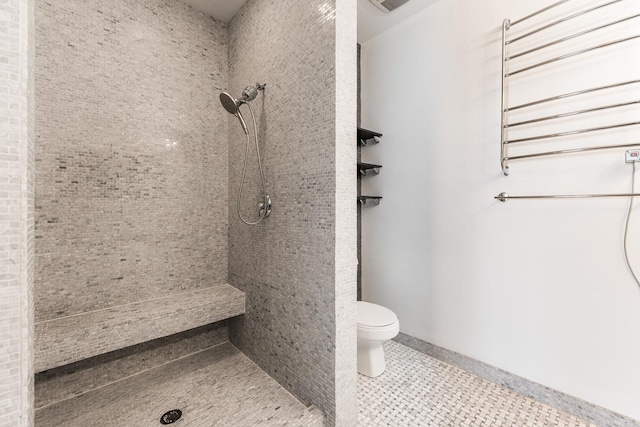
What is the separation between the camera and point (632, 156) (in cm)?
133

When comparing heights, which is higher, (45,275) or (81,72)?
(81,72)

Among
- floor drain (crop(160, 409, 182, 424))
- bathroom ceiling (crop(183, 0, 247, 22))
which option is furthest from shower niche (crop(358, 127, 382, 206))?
floor drain (crop(160, 409, 182, 424))

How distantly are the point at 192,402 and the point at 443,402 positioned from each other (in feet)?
4.49

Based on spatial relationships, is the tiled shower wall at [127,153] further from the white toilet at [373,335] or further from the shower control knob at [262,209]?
the white toilet at [373,335]

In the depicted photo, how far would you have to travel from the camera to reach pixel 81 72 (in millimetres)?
1490

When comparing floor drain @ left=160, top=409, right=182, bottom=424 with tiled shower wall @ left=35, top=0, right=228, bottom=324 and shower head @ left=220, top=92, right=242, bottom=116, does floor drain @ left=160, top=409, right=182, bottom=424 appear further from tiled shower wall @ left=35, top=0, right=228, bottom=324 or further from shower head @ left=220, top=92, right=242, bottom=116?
shower head @ left=220, top=92, right=242, bottom=116

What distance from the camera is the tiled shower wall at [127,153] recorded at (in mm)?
1422

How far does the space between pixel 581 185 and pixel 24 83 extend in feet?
7.34

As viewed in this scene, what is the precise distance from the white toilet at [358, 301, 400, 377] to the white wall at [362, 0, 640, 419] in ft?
1.49

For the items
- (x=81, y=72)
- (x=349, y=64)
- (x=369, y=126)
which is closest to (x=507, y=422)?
(x=349, y=64)

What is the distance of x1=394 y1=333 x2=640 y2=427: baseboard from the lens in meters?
1.39

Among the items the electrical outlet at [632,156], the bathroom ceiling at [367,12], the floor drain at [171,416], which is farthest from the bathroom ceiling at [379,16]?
the floor drain at [171,416]

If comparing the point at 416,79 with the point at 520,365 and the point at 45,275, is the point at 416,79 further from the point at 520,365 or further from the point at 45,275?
the point at 45,275

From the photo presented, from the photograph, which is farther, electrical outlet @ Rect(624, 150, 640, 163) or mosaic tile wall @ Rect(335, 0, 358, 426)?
electrical outlet @ Rect(624, 150, 640, 163)
